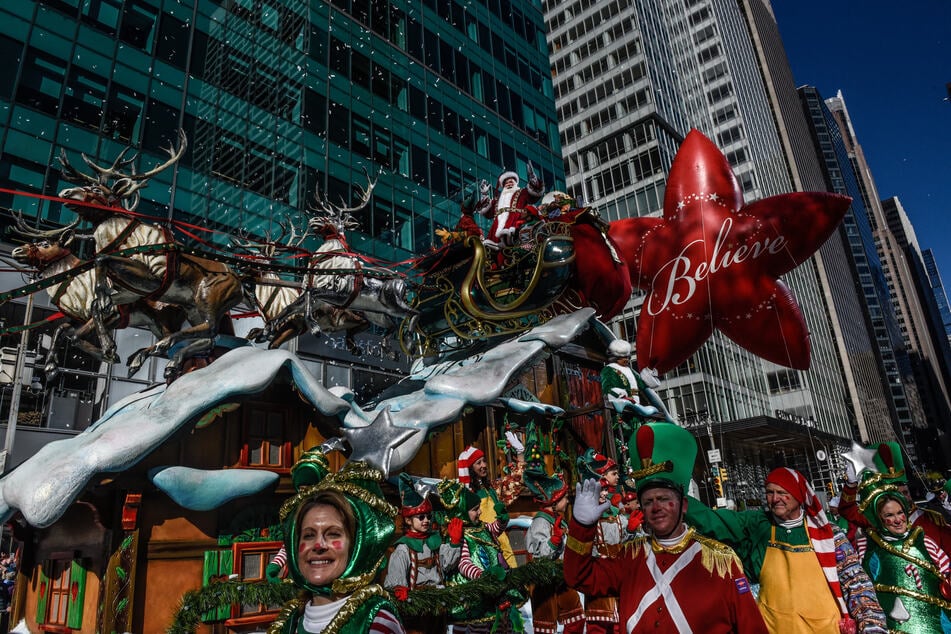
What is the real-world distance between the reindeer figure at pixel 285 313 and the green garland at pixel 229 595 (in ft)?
14.7

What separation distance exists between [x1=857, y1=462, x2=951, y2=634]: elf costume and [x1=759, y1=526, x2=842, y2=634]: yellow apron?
5.53 feet

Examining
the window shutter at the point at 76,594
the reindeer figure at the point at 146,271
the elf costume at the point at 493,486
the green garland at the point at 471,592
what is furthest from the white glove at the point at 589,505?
the reindeer figure at the point at 146,271

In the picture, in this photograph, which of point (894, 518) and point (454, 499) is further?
point (454, 499)

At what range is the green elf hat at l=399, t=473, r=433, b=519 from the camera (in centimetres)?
618

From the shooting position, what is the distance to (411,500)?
7316 mm

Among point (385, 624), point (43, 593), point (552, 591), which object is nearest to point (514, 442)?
point (552, 591)

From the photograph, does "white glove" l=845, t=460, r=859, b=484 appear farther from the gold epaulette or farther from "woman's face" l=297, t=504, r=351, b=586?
"woman's face" l=297, t=504, r=351, b=586

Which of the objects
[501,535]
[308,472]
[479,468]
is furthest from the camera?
[479,468]

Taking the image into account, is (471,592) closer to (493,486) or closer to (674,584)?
(674,584)

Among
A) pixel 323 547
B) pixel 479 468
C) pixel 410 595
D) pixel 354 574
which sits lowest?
pixel 410 595

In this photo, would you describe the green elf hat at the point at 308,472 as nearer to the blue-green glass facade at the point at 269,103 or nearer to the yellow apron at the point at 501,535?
the yellow apron at the point at 501,535

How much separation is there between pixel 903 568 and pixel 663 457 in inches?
152

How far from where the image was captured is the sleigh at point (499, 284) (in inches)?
365

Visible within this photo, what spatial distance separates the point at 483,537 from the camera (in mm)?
6434
